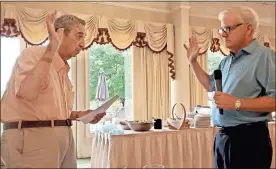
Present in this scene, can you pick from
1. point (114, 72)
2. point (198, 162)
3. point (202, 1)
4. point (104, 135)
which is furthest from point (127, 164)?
point (202, 1)

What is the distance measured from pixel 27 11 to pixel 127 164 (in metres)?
2.14

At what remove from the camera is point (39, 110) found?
1124mm

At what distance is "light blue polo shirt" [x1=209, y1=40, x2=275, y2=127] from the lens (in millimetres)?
1302

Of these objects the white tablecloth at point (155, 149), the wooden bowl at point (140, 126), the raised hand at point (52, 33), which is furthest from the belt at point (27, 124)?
the wooden bowl at point (140, 126)

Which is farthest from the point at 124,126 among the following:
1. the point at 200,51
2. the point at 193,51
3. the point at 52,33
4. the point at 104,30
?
the point at 52,33

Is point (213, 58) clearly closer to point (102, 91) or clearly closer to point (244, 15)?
point (102, 91)

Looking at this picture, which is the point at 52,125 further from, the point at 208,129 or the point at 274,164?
the point at 274,164

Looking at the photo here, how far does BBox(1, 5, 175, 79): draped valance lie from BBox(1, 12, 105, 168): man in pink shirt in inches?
95.1

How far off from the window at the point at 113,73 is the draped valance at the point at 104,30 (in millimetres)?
216

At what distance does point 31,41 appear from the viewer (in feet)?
12.0

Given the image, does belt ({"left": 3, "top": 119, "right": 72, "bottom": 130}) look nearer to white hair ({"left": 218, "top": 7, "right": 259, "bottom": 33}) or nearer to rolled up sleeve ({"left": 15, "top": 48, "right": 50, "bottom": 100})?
rolled up sleeve ({"left": 15, "top": 48, "right": 50, "bottom": 100})

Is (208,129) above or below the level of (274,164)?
above

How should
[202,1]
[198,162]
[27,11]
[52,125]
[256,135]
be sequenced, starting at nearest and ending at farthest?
[52,125] < [256,135] < [198,162] < [27,11] < [202,1]

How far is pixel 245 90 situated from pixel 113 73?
3.13m
